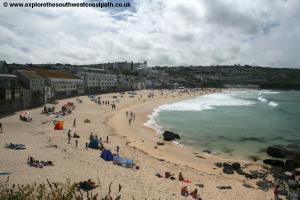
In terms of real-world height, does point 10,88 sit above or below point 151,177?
above

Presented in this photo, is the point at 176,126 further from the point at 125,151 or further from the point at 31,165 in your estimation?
the point at 31,165

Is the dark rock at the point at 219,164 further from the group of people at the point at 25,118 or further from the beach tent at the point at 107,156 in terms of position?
the group of people at the point at 25,118

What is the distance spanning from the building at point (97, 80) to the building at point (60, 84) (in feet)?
16.7

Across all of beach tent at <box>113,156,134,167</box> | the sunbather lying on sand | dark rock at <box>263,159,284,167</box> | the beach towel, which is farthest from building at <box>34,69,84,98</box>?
the sunbather lying on sand

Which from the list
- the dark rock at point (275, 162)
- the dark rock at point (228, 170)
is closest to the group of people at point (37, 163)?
the dark rock at point (228, 170)

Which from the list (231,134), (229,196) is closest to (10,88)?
(231,134)

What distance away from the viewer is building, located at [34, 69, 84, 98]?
6147 cm

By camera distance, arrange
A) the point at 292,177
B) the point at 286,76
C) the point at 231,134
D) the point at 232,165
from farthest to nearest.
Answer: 1. the point at 286,76
2. the point at 231,134
3. the point at 232,165
4. the point at 292,177

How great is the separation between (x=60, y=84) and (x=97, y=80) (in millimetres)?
23327

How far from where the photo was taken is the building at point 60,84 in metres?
61.5

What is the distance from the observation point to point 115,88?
309ft

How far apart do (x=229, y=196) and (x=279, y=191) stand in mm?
3216

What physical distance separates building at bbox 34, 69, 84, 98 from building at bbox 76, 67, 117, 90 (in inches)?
200

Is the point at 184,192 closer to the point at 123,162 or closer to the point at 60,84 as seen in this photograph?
the point at 123,162
